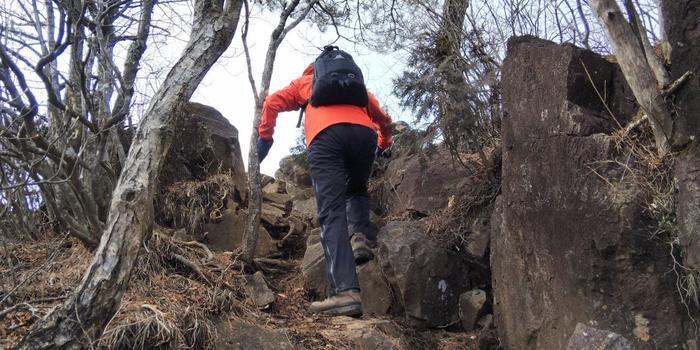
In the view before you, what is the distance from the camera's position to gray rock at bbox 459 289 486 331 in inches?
219

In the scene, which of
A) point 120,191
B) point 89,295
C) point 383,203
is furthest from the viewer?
point 383,203

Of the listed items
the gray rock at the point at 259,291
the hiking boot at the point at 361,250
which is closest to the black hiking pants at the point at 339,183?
the hiking boot at the point at 361,250

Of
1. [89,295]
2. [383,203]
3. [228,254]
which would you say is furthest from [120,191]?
[383,203]

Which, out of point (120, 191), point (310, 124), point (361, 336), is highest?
point (310, 124)

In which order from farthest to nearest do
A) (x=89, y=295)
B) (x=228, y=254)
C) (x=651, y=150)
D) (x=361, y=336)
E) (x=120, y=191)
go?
(x=228, y=254) → (x=361, y=336) → (x=651, y=150) → (x=120, y=191) → (x=89, y=295)

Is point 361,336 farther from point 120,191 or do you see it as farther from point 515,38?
point 515,38

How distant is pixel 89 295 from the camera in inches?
146

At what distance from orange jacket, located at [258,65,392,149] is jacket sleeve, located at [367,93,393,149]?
70 millimetres

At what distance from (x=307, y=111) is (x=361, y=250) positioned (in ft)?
4.34

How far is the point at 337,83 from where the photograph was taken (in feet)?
17.7

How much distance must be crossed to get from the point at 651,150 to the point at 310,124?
8.56 ft

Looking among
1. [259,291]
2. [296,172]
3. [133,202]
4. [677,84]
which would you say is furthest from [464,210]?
[296,172]

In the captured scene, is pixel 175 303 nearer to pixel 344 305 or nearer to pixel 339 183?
pixel 344 305

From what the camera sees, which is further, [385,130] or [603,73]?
[385,130]
